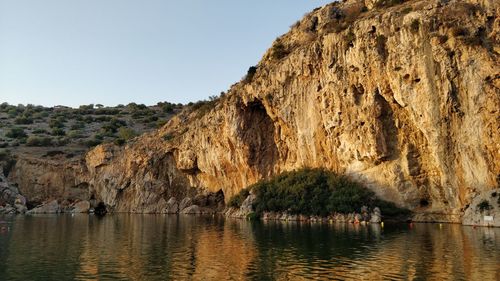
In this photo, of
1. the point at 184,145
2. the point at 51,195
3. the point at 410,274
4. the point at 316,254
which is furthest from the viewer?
the point at 51,195

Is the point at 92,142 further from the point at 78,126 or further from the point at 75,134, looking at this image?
the point at 78,126

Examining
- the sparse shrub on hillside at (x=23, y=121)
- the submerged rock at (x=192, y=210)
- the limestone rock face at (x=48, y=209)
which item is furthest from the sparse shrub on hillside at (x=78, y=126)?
the submerged rock at (x=192, y=210)

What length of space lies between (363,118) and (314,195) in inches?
363

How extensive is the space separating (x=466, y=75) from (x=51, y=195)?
2884 inches

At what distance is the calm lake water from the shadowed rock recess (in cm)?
796

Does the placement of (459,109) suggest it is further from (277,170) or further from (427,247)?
(277,170)

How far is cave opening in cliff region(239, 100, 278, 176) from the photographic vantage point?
62.8 metres

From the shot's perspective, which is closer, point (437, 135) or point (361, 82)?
point (437, 135)

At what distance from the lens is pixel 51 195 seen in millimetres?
86500

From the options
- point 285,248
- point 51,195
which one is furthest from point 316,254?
→ point 51,195

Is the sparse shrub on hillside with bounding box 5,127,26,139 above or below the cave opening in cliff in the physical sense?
above

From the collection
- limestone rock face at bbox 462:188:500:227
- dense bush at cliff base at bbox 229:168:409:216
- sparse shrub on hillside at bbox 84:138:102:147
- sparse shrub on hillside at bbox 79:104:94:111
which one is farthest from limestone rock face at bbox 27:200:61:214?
sparse shrub on hillside at bbox 79:104:94:111

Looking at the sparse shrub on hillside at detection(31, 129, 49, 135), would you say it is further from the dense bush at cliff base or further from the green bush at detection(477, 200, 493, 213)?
the green bush at detection(477, 200, 493, 213)

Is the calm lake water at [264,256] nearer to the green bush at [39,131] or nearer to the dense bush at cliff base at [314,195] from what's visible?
the dense bush at cliff base at [314,195]
